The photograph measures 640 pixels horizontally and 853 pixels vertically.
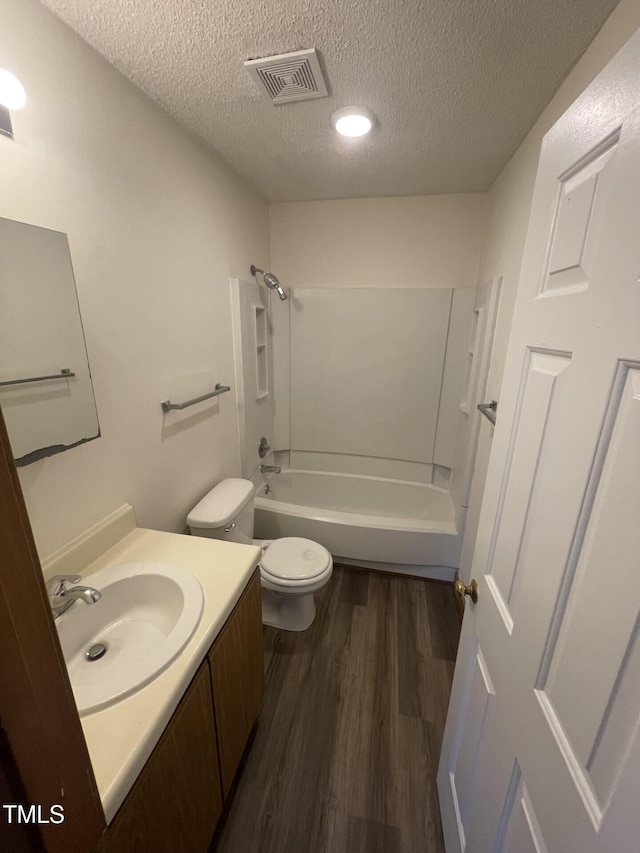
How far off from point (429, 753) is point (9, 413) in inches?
72.5

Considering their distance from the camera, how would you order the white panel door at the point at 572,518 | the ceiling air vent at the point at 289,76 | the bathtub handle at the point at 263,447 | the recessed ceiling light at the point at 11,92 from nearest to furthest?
the white panel door at the point at 572,518, the recessed ceiling light at the point at 11,92, the ceiling air vent at the point at 289,76, the bathtub handle at the point at 263,447

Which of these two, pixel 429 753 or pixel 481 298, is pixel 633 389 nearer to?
pixel 429 753

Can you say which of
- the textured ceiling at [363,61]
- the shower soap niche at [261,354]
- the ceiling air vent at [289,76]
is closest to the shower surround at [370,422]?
the shower soap niche at [261,354]

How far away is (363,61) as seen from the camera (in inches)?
41.7

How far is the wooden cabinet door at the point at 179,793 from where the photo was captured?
25.8 inches

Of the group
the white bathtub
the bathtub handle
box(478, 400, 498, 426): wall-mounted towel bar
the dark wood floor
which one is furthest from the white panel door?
the bathtub handle

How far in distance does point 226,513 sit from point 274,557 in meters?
0.43

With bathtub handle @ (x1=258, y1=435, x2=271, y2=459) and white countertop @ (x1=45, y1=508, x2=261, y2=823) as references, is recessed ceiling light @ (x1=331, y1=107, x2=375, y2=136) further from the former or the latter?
bathtub handle @ (x1=258, y1=435, x2=271, y2=459)

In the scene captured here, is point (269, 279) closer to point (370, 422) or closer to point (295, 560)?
point (370, 422)

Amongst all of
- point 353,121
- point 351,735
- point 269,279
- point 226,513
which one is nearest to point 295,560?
point 226,513

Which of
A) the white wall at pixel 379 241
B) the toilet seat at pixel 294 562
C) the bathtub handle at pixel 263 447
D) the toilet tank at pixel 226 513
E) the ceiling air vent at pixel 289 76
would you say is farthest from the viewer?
the bathtub handle at pixel 263 447

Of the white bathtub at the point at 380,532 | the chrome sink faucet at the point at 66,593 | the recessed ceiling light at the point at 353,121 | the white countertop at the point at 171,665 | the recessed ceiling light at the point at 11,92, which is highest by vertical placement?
the recessed ceiling light at the point at 353,121

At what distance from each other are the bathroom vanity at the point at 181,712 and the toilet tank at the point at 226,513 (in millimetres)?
243

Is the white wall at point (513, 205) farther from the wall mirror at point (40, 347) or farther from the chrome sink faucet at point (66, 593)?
the chrome sink faucet at point (66, 593)
